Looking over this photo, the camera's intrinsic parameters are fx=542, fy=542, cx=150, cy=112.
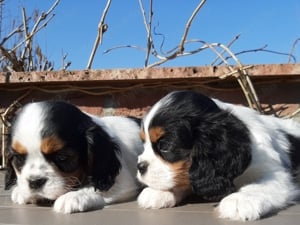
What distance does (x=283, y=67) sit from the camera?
13.3ft

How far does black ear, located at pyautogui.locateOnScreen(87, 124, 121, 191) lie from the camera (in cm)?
309

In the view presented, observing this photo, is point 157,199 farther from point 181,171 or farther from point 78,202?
point 78,202

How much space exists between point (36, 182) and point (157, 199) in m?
0.65

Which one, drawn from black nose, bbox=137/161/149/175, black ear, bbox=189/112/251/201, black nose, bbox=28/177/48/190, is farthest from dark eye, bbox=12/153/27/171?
black ear, bbox=189/112/251/201

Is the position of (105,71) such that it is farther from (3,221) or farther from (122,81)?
(3,221)

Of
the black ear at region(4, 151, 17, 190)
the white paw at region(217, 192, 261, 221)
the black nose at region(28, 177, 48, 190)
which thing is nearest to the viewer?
the white paw at region(217, 192, 261, 221)

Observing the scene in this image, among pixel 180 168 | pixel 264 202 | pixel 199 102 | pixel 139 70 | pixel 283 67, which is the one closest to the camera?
pixel 264 202

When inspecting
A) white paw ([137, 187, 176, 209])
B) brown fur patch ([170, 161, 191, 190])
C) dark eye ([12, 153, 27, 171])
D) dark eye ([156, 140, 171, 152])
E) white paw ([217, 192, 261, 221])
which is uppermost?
dark eye ([12, 153, 27, 171])

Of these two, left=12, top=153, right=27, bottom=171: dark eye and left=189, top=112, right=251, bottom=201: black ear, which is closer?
left=189, top=112, right=251, bottom=201: black ear

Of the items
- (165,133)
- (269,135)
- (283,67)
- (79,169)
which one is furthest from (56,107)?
(283,67)

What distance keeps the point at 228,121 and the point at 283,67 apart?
1358mm

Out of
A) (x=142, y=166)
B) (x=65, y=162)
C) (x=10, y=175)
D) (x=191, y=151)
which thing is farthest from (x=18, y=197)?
(x=191, y=151)

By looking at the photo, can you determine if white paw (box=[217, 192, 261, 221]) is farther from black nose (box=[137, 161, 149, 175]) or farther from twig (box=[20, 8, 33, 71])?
twig (box=[20, 8, 33, 71])

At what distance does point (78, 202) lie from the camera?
282 centimetres
